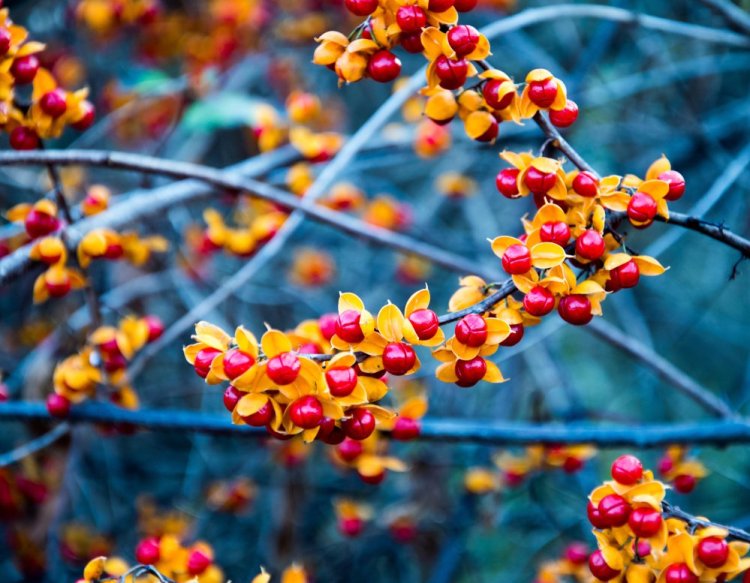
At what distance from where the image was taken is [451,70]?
3.06ft

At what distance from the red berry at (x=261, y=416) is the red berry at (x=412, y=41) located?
51 cm

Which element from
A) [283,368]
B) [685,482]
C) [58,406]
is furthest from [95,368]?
[685,482]

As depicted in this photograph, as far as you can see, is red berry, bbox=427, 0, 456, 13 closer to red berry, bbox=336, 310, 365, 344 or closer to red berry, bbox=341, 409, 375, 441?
red berry, bbox=336, 310, 365, 344

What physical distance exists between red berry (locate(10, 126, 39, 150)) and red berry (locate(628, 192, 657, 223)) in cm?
98

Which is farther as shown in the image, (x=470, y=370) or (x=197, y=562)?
(x=197, y=562)

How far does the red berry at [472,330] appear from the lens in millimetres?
852

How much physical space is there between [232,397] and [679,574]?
1.92 feet

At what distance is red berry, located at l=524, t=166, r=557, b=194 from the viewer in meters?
0.90

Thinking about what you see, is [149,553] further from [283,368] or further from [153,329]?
[283,368]

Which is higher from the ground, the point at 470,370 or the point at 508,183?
the point at 508,183

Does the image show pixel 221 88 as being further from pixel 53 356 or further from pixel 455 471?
pixel 455 471

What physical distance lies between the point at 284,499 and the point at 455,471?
1175 millimetres

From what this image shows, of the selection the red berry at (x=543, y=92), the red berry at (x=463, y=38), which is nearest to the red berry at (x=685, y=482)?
the red berry at (x=543, y=92)

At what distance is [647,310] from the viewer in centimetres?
354
